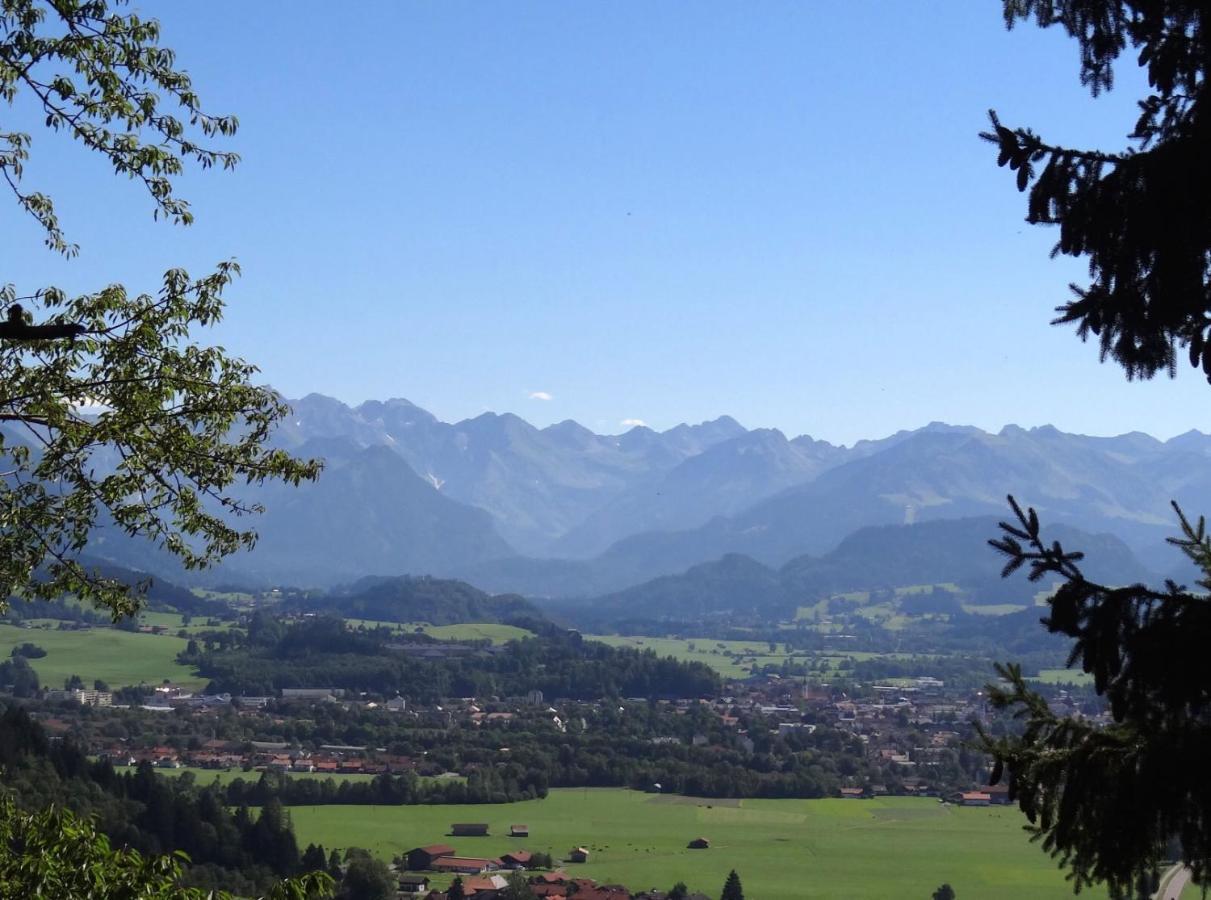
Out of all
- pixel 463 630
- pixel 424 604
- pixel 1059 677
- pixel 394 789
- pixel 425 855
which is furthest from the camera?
pixel 424 604

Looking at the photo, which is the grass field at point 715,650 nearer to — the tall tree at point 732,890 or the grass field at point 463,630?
the grass field at point 463,630

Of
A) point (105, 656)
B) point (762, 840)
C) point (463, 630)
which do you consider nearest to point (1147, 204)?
point (762, 840)

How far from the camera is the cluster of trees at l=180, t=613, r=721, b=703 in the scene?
87.4m

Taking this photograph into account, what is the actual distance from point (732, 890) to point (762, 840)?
35.5 feet

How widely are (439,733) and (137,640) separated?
126 feet

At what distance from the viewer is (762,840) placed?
4169 cm

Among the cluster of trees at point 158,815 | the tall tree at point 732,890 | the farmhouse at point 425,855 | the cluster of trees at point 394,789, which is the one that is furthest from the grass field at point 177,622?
the tall tree at point 732,890

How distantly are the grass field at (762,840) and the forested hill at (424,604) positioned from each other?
86874 mm

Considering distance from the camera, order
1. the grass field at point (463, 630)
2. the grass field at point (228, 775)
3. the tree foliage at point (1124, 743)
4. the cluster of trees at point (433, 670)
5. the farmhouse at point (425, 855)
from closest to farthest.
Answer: the tree foliage at point (1124, 743) < the farmhouse at point (425, 855) < the grass field at point (228, 775) < the cluster of trees at point (433, 670) < the grass field at point (463, 630)

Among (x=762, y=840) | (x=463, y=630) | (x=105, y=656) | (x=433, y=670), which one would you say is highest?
(x=463, y=630)

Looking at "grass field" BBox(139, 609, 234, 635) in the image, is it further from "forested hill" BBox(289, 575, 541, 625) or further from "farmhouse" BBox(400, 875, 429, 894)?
"farmhouse" BBox(400, 875, 429, 894)

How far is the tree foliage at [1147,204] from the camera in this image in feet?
13.9

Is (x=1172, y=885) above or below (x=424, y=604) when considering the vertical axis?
below

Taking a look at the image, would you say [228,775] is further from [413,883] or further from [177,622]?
[177,622]
